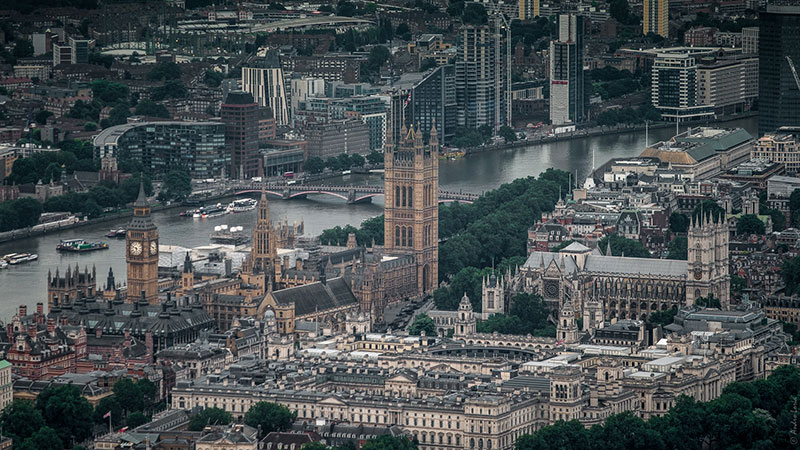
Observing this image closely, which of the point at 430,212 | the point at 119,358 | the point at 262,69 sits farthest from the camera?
the point at 262,69

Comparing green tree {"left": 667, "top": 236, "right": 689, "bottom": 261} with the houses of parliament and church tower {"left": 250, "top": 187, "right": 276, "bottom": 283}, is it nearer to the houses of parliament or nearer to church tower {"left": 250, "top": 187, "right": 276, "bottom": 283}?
the houses of parliament

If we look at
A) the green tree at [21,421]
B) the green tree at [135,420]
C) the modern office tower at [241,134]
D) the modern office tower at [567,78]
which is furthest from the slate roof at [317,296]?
the modern office tower at [567,78]

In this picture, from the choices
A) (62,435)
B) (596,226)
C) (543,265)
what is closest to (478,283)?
(543,265)

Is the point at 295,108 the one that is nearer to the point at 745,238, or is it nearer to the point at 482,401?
the point at 745,238

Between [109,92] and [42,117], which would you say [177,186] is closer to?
[42,117]

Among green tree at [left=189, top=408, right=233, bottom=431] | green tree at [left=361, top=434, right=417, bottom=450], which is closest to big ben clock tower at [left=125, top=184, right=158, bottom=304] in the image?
green tree at [left=189, top=408, right=233, bottom=431]

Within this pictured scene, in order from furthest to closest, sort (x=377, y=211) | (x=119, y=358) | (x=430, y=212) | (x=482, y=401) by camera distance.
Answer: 1. (x=377, y=211)
2. (x=430, y=212)
3. (x=119, y=358)
4. (x=482, y=401)
